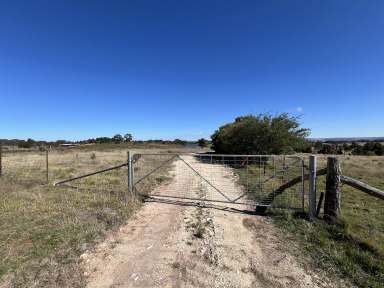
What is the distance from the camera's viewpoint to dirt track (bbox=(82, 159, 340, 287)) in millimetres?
3895

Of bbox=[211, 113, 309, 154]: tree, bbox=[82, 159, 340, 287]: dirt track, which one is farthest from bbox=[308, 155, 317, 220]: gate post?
bbox=[211, 113, 309, 154]: tree

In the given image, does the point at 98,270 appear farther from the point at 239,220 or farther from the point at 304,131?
the point at 304,131

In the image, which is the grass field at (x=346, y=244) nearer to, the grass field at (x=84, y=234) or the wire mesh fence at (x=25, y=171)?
the grass field at (x=84, y=234)

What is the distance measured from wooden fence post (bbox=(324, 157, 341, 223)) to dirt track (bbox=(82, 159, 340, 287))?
1.43m

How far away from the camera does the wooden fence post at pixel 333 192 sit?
6402 millimetres

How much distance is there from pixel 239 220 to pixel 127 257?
10.3 ft

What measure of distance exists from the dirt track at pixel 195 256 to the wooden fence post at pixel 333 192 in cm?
143

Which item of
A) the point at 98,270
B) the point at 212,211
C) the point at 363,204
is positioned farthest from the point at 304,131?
the point at 98,270

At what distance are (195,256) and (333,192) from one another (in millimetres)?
3805

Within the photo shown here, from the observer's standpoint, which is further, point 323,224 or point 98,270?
point 323,224

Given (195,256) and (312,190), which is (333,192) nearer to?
(312,190)

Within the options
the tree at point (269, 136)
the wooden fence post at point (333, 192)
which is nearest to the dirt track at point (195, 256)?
the wooden fence post at point (333, 192)

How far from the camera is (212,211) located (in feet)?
24.6

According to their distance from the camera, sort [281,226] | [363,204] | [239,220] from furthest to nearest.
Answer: [363,204] < [239,220] < [281,226]
